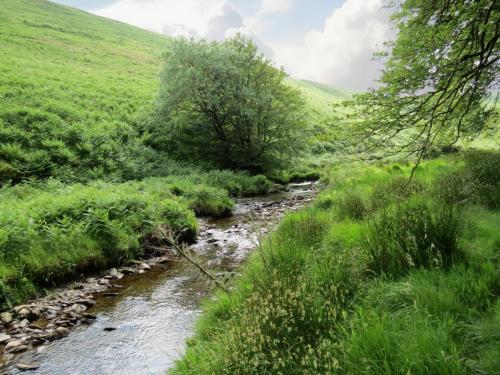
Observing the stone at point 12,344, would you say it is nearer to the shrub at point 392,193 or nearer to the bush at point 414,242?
the bush at point 414,242

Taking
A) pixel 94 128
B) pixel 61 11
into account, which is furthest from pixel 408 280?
pixel 61 11

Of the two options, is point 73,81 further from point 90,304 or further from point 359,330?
point 359,330

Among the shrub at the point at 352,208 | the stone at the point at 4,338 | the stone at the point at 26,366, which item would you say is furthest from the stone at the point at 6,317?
the shrub at the point at 352,208

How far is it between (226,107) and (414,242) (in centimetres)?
2410

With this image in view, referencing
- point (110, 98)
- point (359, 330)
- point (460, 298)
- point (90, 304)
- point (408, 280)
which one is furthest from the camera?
point (110, 98)

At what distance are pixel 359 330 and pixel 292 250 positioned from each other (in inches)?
111

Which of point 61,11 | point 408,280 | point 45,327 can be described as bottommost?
point 45,327

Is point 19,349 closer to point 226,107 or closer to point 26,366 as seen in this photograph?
point 26,366

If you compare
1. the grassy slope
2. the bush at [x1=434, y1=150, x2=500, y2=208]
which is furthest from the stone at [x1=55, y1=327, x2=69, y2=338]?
the bush at [x1=434, y1=150, x2=500, y2=208]

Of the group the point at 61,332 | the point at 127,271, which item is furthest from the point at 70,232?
the point at 61,332

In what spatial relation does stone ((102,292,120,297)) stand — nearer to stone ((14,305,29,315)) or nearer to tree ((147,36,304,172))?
stone ((14,305,29,315))

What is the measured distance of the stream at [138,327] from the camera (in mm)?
5957

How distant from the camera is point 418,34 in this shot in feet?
28.6

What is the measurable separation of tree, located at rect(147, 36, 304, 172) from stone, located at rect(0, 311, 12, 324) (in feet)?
66.1
